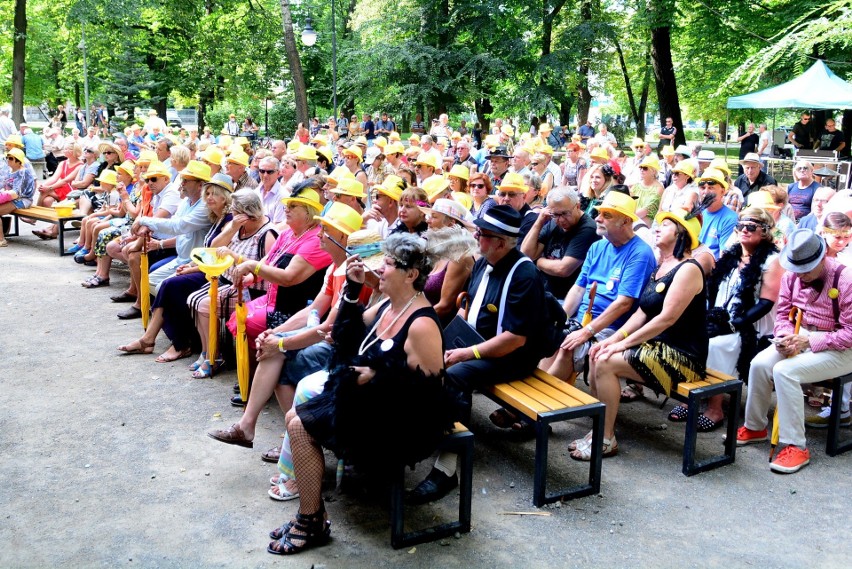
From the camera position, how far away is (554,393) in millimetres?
4598

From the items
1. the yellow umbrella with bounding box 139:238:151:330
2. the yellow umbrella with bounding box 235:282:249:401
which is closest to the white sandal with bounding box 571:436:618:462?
the yellow umbrella with bounding box 235:282:249:401

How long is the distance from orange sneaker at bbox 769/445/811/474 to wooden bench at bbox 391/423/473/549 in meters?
2.07

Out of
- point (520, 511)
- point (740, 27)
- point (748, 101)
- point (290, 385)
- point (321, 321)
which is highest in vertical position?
point (740, 27)

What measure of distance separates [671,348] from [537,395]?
963mm

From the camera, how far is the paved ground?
379 cm

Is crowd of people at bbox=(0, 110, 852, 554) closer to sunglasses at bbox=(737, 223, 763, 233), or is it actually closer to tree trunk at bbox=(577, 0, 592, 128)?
sunglasses at bbox=(737, 223, 763, 233)

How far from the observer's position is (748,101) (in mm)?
17188

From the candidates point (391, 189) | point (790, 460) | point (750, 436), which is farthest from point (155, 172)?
point (790, 460)

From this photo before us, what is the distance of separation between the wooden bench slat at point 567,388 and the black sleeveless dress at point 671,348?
16.9 inches

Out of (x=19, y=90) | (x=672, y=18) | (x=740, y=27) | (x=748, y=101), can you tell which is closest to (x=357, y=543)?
(x=748, y=101)

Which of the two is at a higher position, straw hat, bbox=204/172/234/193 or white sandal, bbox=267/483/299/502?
straw hat, bbox=204/172/234/193

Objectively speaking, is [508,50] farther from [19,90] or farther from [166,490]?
[166,490]

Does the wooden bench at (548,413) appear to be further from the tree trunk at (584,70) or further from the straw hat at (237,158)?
the tree trunk at (584,70)

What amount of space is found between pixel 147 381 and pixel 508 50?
24.0 metres
